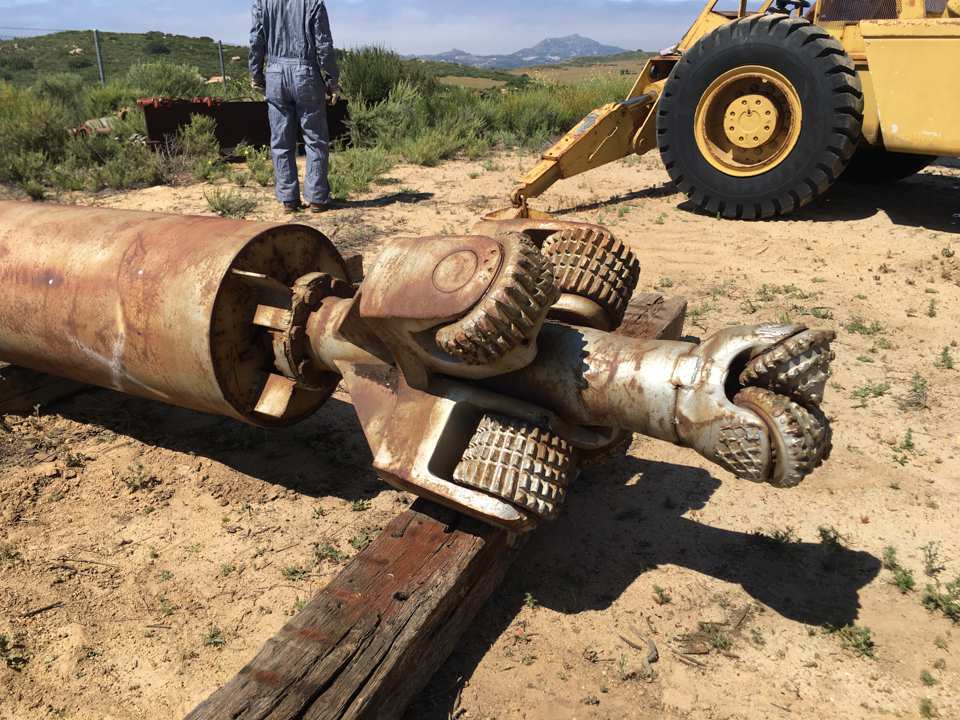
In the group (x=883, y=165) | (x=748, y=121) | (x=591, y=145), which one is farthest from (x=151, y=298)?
(x=883, y=165)

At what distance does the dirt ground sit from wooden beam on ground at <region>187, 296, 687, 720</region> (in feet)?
0.60

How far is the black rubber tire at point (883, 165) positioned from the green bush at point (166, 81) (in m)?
9.92

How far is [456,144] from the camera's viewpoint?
9117 millimetres

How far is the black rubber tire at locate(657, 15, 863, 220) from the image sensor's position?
5.55 m

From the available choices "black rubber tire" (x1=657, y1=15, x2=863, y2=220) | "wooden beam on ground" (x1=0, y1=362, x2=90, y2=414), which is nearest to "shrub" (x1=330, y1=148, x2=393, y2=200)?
"black rubber tire" (x1=657, y1=15, x2=863, y2=220)

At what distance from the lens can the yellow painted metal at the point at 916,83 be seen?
16.6 ft

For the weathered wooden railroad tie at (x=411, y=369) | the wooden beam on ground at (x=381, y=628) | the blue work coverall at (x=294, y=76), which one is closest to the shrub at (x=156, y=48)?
the blue work coverall at (x=294, y=76)

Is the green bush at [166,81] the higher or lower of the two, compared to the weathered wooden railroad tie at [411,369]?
higher

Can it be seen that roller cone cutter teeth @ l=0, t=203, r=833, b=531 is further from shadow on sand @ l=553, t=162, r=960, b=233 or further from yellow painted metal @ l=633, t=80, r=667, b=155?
yellow painted metal @ l=633, t=80, r=667, b=155

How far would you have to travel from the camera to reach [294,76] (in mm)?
6391

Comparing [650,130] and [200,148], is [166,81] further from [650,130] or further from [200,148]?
[650,130]

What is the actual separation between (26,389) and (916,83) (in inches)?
217

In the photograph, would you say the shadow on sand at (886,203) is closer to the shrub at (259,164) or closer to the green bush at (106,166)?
the shrub at (259,164)

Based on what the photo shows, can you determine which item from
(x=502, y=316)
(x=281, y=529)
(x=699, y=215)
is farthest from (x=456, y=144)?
(x=502, y=316)
